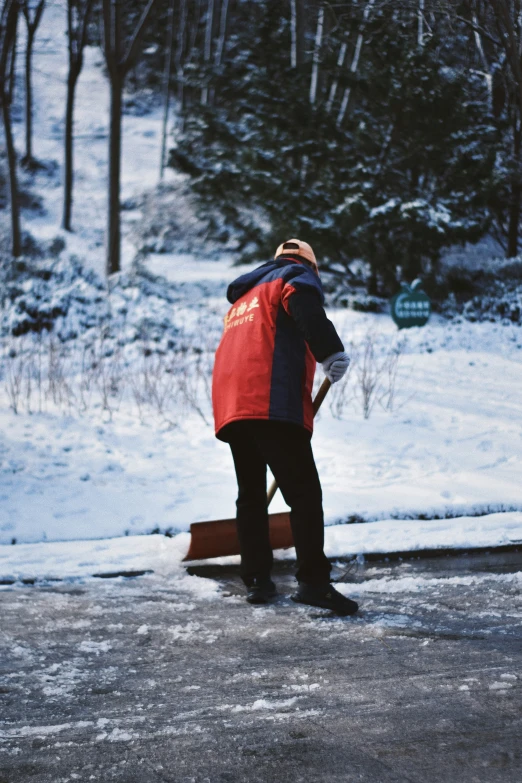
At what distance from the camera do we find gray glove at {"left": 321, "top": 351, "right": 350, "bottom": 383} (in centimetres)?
312

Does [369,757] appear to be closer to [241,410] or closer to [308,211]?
[241,410]

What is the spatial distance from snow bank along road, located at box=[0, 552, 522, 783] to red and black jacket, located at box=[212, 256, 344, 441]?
93 centimetres

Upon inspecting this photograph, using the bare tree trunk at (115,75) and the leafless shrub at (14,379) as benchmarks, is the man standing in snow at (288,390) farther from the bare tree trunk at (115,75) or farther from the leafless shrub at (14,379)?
the bare tree trunk at (115,75)

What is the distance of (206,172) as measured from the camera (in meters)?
15.0

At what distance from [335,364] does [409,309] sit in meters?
7.37

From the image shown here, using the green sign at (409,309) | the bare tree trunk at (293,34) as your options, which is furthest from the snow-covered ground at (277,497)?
the bare tree trunk at (293,34)

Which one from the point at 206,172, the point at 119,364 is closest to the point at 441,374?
the point at 119,364

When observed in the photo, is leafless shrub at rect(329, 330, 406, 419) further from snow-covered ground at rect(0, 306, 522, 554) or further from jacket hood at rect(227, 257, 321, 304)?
jacket hood at rect(227, 257, 321, 304)


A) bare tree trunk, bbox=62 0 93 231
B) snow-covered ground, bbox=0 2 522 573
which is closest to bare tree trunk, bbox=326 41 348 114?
snow-covered ground, bbox=0 2 522 573

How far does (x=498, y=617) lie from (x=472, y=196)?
10.3 metres

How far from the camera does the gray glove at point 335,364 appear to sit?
123 inches

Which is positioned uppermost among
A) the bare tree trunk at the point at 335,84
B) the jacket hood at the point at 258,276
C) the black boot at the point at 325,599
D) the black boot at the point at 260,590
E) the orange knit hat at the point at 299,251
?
the bare tree trunk at the point at 335,84

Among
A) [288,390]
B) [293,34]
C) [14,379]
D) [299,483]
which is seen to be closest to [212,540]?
[299,483]

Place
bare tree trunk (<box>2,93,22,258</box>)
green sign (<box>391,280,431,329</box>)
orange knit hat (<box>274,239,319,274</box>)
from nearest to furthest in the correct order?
orange knit hat (<box>274,239,319,274</box>) < green sign (<box>391,280,431,329</box>) < bare tree trunk (<box>2,93,22,258</box>)
